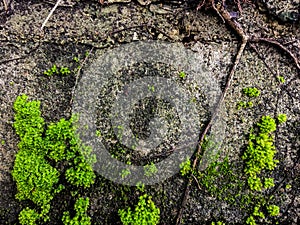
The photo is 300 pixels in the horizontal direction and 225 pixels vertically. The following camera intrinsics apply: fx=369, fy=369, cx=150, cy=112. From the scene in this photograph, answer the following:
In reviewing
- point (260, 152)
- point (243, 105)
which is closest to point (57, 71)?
point (243, 105)

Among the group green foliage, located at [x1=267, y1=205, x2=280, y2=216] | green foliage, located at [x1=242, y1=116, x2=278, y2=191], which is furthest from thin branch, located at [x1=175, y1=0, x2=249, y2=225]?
green foliage, located at [x1=267, y1=205, x2=280, y2=216]

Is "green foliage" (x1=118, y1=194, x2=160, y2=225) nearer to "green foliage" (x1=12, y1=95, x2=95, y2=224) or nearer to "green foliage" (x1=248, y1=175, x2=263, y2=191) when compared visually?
"green foliage" (x1=12, y1=95, x2=95, y2=224)

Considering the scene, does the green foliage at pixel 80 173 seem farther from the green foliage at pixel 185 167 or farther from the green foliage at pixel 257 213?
the green foliage at pixel 257 213

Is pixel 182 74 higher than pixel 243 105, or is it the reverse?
pixel 182 74

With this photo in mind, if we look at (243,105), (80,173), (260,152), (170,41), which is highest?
(170,41)

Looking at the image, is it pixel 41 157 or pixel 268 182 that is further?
pixel 268 182

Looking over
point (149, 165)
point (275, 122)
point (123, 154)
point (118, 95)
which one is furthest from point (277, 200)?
point (118, 95)

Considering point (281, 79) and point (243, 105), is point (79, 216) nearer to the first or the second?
point (243, 105)

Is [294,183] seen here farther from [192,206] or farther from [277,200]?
[192,206]
